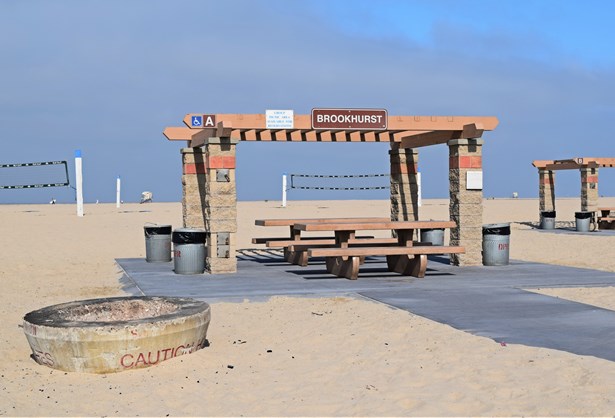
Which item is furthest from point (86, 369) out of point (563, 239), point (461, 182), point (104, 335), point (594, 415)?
point (563, 239)

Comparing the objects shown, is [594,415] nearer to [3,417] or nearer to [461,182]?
[3,417]

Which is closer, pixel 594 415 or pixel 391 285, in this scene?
pixel 594 415

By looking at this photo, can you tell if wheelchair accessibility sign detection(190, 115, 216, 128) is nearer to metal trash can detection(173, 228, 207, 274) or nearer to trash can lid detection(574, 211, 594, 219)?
metal trash can detection(173, 228, 207, 274)

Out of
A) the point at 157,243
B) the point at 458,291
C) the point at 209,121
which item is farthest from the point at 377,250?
the point at 157,243

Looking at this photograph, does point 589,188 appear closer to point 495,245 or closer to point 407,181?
point 407,181

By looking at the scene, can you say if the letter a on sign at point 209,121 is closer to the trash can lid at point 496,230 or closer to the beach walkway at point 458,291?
the beach walkway at point 458,291

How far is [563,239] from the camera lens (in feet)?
75.1

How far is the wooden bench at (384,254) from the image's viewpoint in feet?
39.5

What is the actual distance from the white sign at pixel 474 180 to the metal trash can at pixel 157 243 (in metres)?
6.58

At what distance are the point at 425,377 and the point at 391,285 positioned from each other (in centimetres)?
580

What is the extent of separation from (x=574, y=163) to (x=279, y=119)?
1828 cm

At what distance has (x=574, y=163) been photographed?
28.4m

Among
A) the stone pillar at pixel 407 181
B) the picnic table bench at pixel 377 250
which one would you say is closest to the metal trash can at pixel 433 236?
the stone pillar at pixel 407 181

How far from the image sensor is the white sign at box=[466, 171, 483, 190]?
1462 cm
